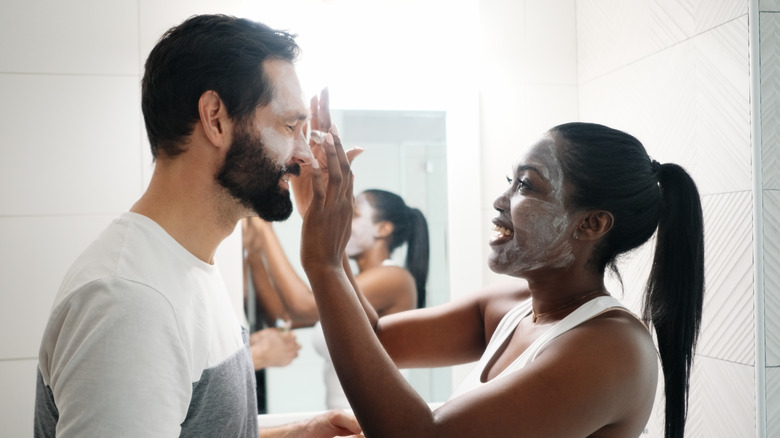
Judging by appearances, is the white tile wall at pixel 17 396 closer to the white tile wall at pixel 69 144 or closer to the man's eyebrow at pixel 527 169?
the white tile wall at pixel 69 144

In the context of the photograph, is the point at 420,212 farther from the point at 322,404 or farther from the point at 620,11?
the point at 620,11

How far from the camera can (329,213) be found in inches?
37.3

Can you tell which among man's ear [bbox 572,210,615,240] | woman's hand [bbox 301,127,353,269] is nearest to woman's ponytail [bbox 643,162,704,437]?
man's ear [bbox 572,210,615,240]

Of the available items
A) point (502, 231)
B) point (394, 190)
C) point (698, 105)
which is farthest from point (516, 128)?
point (502, 231)

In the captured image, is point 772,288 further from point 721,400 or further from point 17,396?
point 17,396

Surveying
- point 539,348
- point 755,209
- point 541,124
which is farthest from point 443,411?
point 541,124

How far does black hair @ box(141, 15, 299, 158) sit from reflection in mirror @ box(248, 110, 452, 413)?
0.73 m

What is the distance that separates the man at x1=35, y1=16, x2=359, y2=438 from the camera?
26.0 inches

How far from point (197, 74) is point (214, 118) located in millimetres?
58

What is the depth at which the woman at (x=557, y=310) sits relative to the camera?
2.97 feet

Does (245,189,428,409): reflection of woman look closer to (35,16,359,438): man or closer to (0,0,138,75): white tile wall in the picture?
(0,0,138,75): white tile wall

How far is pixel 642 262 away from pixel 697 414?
1.19 ft

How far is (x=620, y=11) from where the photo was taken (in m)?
1.61

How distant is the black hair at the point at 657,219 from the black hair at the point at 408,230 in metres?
0.64
